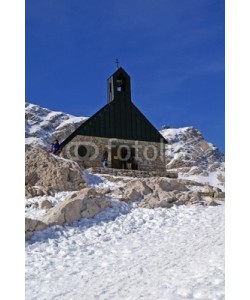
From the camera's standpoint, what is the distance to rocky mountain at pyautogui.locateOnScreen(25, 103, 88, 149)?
72250 millimetres

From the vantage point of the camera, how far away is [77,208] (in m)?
10.3

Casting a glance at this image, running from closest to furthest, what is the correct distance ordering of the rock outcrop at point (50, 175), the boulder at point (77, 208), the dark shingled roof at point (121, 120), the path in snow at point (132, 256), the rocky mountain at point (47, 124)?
the path in snow at point (132, 256) → the boulder at point (77, 208) → the rock outcrop at point (50, 175) → the dark shingled roof at point (121, 120) → the rocky mountain at point (47, 124)

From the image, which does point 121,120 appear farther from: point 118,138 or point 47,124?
point 47,124

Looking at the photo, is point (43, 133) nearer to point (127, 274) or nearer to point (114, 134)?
point (114, 134)

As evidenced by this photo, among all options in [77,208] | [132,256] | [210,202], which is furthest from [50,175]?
[132,256]

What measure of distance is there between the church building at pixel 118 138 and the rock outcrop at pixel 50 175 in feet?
25.7

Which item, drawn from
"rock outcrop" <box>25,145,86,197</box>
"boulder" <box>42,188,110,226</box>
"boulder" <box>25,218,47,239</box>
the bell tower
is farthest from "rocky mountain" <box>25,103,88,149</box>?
"boulder" <box>25,218,47,239</box>

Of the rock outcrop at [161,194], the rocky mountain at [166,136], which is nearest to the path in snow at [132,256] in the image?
the rock outcrop at [161,194]

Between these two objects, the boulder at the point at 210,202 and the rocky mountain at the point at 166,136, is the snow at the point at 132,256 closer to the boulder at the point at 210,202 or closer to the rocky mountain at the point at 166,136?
the boulder at the point at 210,202

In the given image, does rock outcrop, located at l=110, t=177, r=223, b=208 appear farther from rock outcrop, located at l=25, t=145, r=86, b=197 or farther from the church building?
the church building

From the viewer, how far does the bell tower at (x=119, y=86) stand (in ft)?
84.5

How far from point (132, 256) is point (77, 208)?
286cm

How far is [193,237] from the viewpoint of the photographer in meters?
8.84

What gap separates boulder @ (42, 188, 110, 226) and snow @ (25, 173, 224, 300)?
179mm
